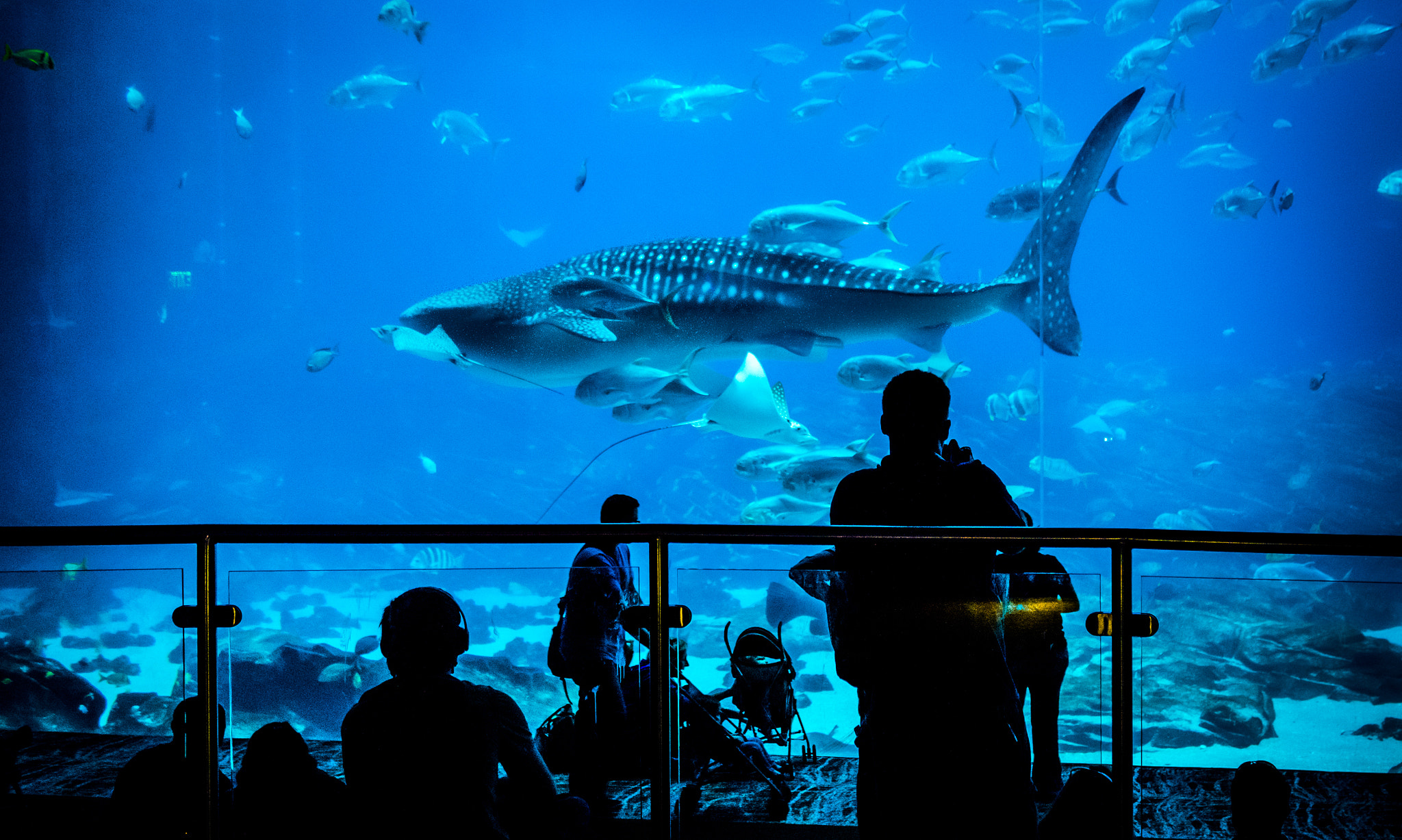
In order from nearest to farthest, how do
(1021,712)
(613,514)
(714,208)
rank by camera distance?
(1021,712) → (613,514) → (714,208)

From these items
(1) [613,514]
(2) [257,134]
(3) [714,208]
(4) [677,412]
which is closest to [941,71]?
(3) [714,208]

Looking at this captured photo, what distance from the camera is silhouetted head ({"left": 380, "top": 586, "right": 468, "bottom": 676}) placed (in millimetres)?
1579

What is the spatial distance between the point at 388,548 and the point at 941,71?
3234 centimetres

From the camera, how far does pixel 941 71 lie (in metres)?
38.5

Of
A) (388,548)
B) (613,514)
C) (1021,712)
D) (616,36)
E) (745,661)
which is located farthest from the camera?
(616,36)

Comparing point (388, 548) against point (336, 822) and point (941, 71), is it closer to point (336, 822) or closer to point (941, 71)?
point (336, 822)

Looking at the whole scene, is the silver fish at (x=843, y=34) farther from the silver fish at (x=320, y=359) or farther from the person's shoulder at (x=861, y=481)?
the person's shoulder at (x=861, y=481)

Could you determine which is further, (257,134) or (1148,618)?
(257,134)

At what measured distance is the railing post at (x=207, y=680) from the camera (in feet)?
5.94

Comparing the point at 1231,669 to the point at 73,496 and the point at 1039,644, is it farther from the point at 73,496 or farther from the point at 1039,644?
the point at 73,496

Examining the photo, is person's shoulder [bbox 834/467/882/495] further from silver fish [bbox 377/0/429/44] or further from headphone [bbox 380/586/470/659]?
silver fish [bbox 377/0/429/44]

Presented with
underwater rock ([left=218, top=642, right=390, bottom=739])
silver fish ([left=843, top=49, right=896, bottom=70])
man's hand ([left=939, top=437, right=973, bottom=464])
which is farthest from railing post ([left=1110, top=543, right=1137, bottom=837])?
silver fish ([left=843, top=49, right=896, bottom=70])

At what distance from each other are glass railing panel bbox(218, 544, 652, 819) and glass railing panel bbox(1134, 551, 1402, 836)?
1070 millimetres

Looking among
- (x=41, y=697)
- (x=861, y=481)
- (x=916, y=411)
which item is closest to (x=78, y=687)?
(x=41, y=697)
